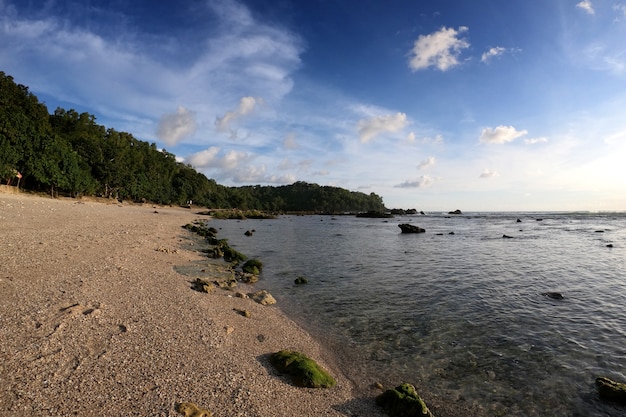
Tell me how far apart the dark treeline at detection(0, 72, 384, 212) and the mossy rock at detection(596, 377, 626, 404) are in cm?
7730

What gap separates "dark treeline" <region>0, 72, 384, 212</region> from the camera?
60156mm

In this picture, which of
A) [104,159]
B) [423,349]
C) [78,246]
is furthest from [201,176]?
[423,349]

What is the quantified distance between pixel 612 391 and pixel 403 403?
5.60m

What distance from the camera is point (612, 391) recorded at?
25.9ft

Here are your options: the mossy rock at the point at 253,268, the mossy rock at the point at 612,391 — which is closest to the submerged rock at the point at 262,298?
the mossy rock at the point at 253,268

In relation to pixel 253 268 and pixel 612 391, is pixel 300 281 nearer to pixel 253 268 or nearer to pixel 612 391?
pixel 253 268

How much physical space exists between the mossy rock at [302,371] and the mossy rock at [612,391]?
6886 millimetres

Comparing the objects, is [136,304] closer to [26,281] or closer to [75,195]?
[26,281]

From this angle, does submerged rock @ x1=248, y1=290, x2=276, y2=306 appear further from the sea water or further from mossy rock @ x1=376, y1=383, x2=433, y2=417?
mossy rock @ x1=376, y1=383, x2=433, y2=417

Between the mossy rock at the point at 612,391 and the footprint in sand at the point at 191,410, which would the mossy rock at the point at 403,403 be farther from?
the mossy rock at the point at 612,391

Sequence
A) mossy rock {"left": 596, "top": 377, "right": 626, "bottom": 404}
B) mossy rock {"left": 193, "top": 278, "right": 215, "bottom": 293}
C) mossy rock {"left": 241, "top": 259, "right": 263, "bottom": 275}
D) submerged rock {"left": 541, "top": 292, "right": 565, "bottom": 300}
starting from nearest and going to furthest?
mossy rock {"left": 596, "top": 377, "right": 626, "bottom": 404} → mossy rock {"left": 193, "top": 278, "right": 215, "bottom": 293} → submerged rock {"left": 541, "top": 292, "right": 565, "bottom": 300} → mossy rock {"left": 241, "top": 259, "right": 263, "bottom": 275}

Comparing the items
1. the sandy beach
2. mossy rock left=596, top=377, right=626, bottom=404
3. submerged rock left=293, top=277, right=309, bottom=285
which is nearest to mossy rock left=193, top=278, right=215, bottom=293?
the sandy beach

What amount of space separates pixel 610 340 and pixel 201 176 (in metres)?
167

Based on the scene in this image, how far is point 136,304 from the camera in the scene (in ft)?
35.0
